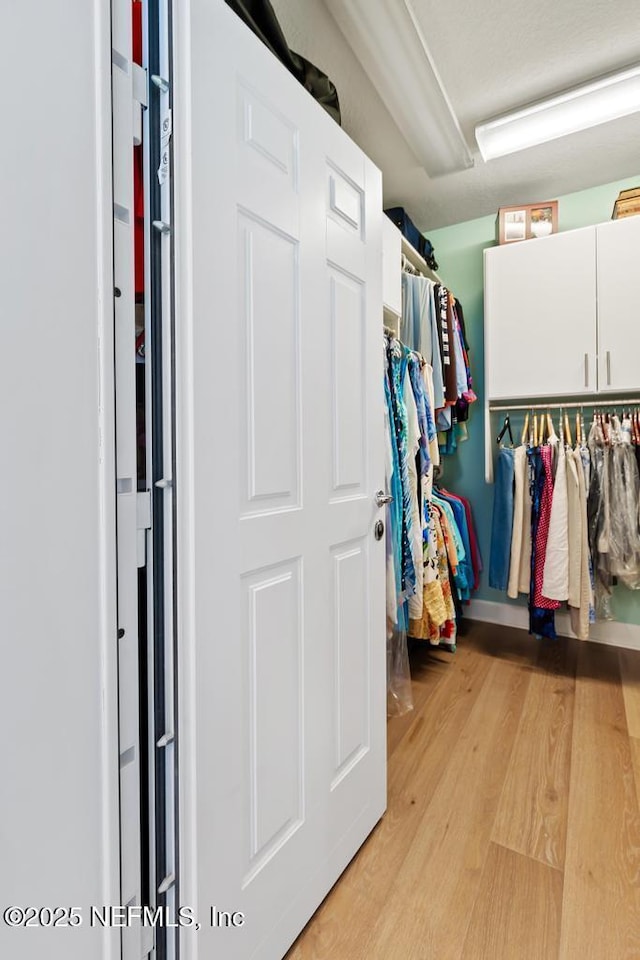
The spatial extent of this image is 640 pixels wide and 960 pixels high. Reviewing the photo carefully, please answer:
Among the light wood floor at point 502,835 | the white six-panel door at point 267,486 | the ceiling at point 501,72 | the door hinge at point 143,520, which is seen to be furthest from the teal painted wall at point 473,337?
the door hinge at point 143,520

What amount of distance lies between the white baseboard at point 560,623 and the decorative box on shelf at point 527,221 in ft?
7.30

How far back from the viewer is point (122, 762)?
727 millimetres

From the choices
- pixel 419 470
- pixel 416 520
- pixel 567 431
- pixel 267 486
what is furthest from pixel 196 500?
pixel 567 431

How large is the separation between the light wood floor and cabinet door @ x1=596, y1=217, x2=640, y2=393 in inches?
61.8

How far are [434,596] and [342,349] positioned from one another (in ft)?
4.61

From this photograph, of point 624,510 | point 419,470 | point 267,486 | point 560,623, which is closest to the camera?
point 267,486

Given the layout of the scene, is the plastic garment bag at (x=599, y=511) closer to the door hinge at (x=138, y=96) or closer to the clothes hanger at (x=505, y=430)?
the clothes hanger at (x=505, y=430)

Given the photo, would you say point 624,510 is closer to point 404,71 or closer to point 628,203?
point 628,203

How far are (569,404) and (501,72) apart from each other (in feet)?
5.11

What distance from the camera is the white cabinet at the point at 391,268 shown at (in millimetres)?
1813

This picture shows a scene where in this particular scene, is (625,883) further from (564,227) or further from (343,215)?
(564,227)

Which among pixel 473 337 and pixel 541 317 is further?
pixel 473 337

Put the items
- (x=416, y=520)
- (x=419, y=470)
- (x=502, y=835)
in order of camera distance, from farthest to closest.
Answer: (x=419, y=470)
(x=416, y=520)
(x=502, y=835)

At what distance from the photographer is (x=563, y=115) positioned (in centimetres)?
196
